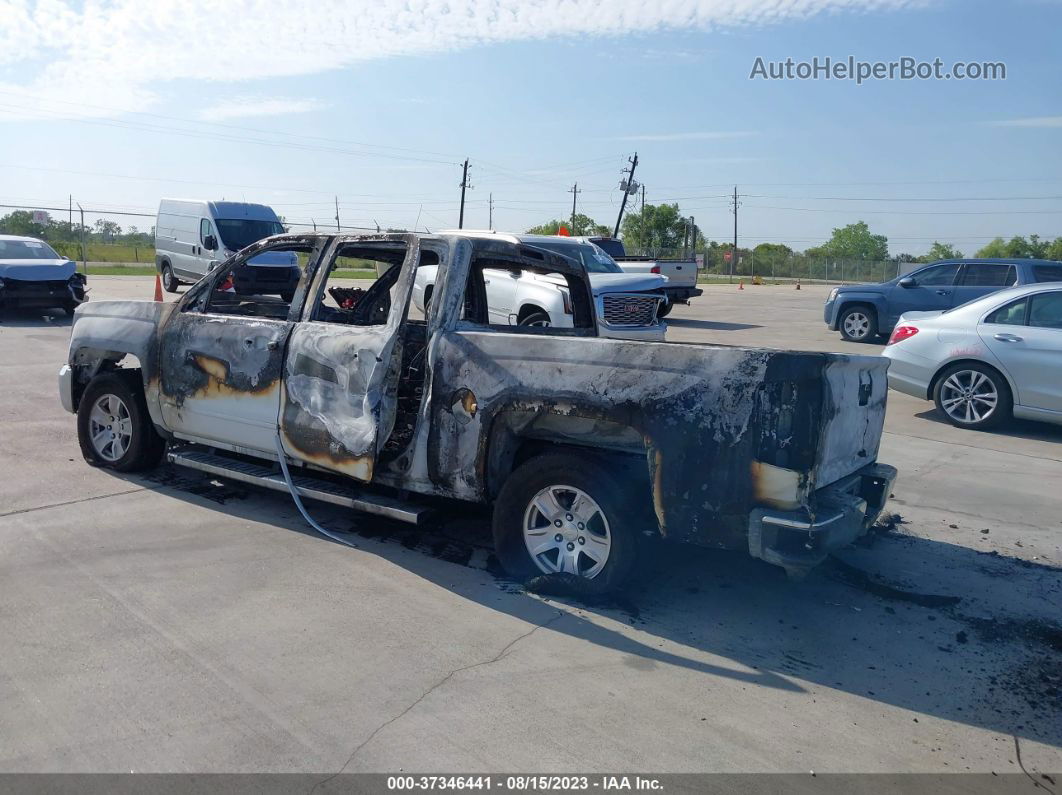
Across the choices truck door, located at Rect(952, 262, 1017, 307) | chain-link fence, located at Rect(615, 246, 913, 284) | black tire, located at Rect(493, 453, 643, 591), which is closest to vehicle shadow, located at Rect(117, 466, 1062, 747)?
black tire, located at Rect(493, 453, 643, 591)

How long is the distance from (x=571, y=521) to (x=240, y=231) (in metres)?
20.5

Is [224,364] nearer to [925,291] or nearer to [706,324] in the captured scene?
[925,291]

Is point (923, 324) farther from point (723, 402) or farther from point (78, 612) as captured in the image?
point (78, 612)

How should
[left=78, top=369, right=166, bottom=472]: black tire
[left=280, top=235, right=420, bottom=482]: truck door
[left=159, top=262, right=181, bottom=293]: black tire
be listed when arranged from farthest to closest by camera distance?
[left=159, top=262, right=181, bottom=293]: black tire → [left=78, top=369, right=166, bottom=472]: black tire → [left=280, top=235, right=420, bottom=482]: truck door

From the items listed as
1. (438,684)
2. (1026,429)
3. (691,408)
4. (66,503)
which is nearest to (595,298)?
(1026,429)

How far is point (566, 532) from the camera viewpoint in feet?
15.9

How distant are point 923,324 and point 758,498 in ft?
22.4

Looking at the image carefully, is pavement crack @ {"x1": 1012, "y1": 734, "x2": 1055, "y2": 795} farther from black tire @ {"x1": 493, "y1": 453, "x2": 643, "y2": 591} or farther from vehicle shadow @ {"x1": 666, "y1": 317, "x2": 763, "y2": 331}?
vehicle shadow @ {"x1": 666, "y1": 317, "x2": 763, "y2": 331}

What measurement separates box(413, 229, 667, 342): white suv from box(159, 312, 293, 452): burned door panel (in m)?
4.58

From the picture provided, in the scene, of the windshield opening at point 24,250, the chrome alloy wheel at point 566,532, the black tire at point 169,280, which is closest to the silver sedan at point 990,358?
the chrome alloy wheel at point 566,532

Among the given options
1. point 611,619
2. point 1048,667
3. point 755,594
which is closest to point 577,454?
point 611,619

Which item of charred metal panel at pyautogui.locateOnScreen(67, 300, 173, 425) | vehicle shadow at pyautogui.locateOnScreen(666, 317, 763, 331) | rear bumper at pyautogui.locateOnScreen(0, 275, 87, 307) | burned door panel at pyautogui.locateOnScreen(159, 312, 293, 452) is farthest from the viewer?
vehicle shadow at pyautogui.locateOnScreen(666, 317, 763, 331)

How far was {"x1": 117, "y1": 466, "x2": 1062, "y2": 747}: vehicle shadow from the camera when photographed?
3.99 metres

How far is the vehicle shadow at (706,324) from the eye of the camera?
20578mm
